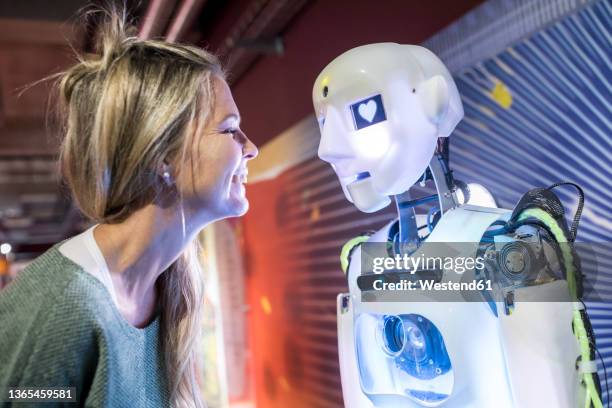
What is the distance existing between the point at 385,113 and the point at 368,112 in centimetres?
4

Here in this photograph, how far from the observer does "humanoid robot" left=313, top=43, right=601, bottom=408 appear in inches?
38.5

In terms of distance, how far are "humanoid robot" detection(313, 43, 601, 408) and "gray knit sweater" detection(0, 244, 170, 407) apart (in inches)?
20.2

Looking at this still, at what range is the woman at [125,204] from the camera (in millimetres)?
1029

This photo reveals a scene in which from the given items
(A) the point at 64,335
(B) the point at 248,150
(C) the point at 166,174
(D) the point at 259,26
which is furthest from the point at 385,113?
(D) the point at 259,26

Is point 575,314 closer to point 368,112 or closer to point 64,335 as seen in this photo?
point 368,112

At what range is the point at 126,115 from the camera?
112 centimetres

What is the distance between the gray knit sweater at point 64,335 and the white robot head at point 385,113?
55 centimetres

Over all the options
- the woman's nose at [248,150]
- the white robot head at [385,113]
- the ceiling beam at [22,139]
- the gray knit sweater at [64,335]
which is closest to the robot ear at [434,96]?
the white robot head at [385,113]

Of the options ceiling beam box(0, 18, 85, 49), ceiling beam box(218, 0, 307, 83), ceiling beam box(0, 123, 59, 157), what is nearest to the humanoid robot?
ceiling beam box(218, 0, 307, 83)

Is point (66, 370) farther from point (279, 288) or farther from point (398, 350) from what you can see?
point (279, 288)

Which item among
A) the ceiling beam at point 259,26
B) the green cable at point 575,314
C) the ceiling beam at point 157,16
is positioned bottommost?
the green cable at point 575,314

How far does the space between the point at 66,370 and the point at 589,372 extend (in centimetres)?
91

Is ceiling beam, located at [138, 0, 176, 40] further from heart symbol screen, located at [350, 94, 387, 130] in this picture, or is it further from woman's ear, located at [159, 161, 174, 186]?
heart symbol screen, located at [350, 94, 387, 130]

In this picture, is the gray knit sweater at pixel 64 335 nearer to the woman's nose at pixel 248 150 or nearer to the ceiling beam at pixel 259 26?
the woman's nose at pixel 248 150
